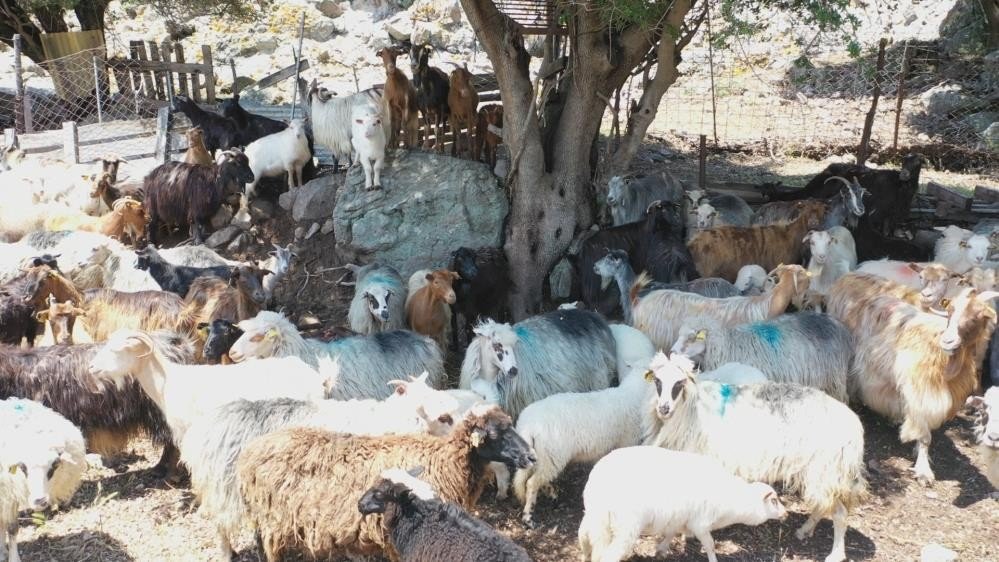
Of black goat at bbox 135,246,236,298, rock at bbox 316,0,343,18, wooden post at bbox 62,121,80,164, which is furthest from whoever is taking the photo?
rock at bbox 316,0,343,18

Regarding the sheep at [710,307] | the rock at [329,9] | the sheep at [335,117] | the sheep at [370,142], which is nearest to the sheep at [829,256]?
the sheep at [710,307]

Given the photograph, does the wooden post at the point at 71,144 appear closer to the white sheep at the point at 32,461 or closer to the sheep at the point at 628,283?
the white sheep at the point at 32,461

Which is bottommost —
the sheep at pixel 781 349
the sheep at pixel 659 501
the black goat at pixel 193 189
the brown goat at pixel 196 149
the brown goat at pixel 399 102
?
the sheep at pixel 659 501

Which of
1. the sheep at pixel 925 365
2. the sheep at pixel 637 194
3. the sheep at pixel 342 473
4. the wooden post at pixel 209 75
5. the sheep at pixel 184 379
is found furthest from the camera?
the wooden post at pixel 209 75

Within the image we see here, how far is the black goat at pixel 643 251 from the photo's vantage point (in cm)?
784

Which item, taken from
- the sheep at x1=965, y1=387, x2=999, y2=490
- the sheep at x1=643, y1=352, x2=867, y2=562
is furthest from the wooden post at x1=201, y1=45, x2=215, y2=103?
the sheep at x1=965, y1=387, x2=999, y2=490

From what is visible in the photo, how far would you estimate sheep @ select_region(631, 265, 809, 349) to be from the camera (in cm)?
657

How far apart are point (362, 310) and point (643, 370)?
265cm

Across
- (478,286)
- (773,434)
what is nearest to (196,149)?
(478,286)

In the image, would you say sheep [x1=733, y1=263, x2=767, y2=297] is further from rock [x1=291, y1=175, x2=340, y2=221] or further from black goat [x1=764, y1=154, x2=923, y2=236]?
rock [x1=291, y1=175, x2=340, y2=221]

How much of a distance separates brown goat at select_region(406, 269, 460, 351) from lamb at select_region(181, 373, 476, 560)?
184 cm

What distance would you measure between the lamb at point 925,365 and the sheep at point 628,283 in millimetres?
1409

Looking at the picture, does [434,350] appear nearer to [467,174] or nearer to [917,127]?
[467,174]

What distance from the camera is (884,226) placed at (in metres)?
9.48
